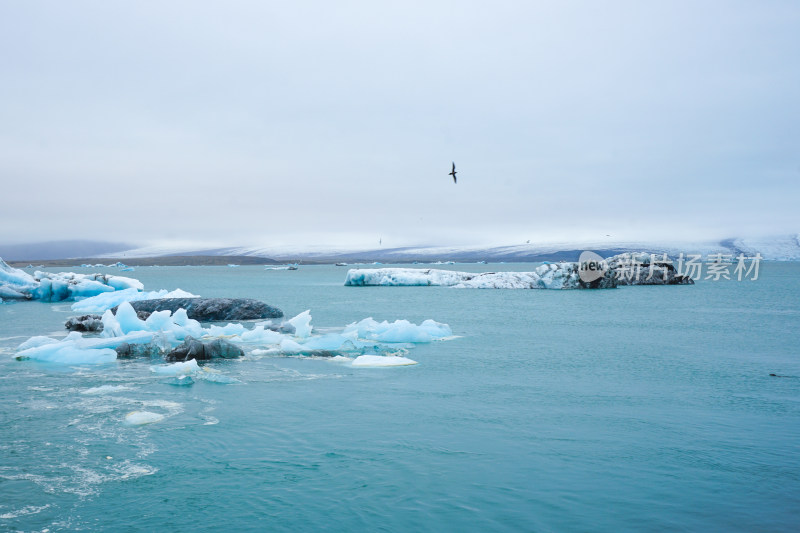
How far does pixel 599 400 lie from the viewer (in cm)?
947

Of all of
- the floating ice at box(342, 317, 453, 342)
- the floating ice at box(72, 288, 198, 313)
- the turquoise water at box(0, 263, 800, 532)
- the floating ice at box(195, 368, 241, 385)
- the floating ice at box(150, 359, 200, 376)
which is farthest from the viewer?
the floating ice at box(72, 288, 198, 313)

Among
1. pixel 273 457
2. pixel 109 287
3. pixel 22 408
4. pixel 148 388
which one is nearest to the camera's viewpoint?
pixel 273 457

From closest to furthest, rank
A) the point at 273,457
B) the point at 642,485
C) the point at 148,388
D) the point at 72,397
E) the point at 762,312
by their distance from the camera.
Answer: the point at 642,485
the point at 273,457
the point at 72,397
the point at 148,388
the point at 762,312

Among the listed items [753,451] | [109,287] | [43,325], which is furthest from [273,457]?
[109,287]

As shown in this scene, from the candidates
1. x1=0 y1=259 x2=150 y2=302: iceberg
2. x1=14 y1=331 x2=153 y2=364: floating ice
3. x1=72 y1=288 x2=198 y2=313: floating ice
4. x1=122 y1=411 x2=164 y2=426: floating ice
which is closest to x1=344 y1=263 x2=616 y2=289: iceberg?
x1=0 y1=259 x2=150 y2=302: iceberg

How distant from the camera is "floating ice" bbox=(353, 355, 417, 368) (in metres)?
12.3

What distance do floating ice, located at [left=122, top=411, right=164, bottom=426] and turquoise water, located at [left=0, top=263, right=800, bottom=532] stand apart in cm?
18

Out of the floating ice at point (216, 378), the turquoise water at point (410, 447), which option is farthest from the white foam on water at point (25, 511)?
the floating ice at point (216, 378)

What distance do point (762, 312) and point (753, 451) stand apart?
25.9 m

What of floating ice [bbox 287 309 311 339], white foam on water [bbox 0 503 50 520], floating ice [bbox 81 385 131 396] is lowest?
floating ice [bbox 81 385 131 396]

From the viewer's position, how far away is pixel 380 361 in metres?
12.4

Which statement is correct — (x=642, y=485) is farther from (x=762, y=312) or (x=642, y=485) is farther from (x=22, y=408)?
(x=762, y=312)

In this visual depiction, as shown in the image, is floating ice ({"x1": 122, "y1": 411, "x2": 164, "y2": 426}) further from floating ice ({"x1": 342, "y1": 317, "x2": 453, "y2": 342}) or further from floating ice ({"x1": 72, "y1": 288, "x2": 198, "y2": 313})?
floating ice ({"x1": 72, "y1": 288, "x2": 198, "y2": 313})

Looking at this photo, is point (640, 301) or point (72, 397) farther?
point (640, 301)
